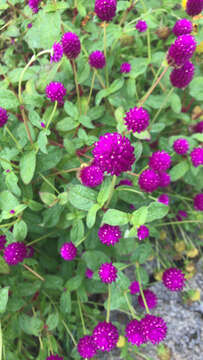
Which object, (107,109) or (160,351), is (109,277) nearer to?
(160,351)

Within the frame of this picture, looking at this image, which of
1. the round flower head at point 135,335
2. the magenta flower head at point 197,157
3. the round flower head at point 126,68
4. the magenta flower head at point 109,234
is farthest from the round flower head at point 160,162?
the round flower head at point 135,335

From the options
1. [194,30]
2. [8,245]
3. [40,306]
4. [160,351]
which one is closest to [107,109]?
[194,30]

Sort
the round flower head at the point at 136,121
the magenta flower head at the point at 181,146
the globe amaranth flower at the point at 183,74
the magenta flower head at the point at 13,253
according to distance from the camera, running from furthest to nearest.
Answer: the magenta flower head at the point at 181,146, the globe amaranth flower at the point at 183,74, the magenta flower head at the point at 13,253, the round flower head at the point at 136,121

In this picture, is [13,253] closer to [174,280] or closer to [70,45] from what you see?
[174,280]

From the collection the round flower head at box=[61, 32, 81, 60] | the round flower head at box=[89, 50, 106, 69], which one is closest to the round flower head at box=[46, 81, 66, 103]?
the round flower head at box=[61, 32, 81, 60]

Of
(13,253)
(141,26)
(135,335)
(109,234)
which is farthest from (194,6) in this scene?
(135,335)

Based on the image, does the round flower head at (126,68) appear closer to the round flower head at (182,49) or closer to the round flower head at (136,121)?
the round flower head at (182,49)
